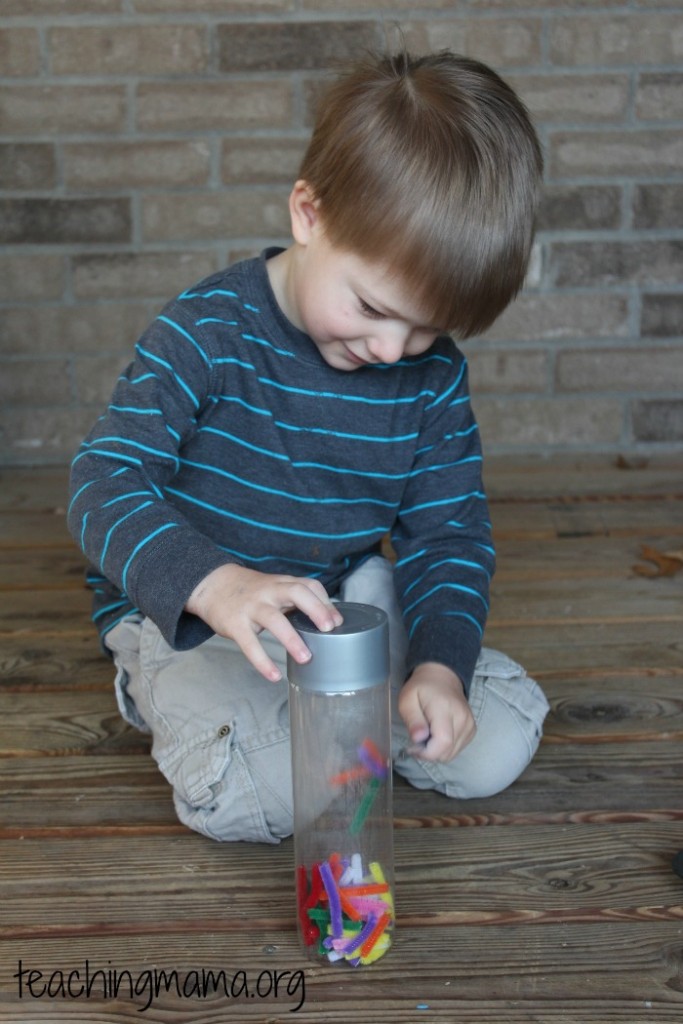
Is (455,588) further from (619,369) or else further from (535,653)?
(619,369)

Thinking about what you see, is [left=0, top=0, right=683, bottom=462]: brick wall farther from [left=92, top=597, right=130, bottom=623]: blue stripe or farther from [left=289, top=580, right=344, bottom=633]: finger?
[left=289, top=580, right=344, bottom=633]: finger

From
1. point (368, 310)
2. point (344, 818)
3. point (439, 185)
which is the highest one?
point (439, 185)

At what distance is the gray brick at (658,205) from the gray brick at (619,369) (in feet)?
0.86

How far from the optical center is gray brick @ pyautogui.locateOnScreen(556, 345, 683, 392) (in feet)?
8.60

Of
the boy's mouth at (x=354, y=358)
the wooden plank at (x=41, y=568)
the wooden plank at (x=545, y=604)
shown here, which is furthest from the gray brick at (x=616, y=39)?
the boy's mouth at (x=354, y=358)

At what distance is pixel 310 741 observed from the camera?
3.15 feet

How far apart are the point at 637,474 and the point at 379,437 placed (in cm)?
133

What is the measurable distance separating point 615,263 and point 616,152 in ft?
0.75

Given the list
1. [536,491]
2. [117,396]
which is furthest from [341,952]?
[536,491]

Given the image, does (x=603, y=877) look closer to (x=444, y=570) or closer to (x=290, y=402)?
(x=444, y=570)

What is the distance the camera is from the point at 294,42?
2.44 meters

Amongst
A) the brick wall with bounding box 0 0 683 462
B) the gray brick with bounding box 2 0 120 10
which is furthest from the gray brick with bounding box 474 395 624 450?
the gray brick with bounding box 2 0 120 10

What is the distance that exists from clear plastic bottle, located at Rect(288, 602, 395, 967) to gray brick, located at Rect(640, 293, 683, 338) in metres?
1.83

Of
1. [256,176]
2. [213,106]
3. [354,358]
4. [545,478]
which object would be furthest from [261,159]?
[354,358]
